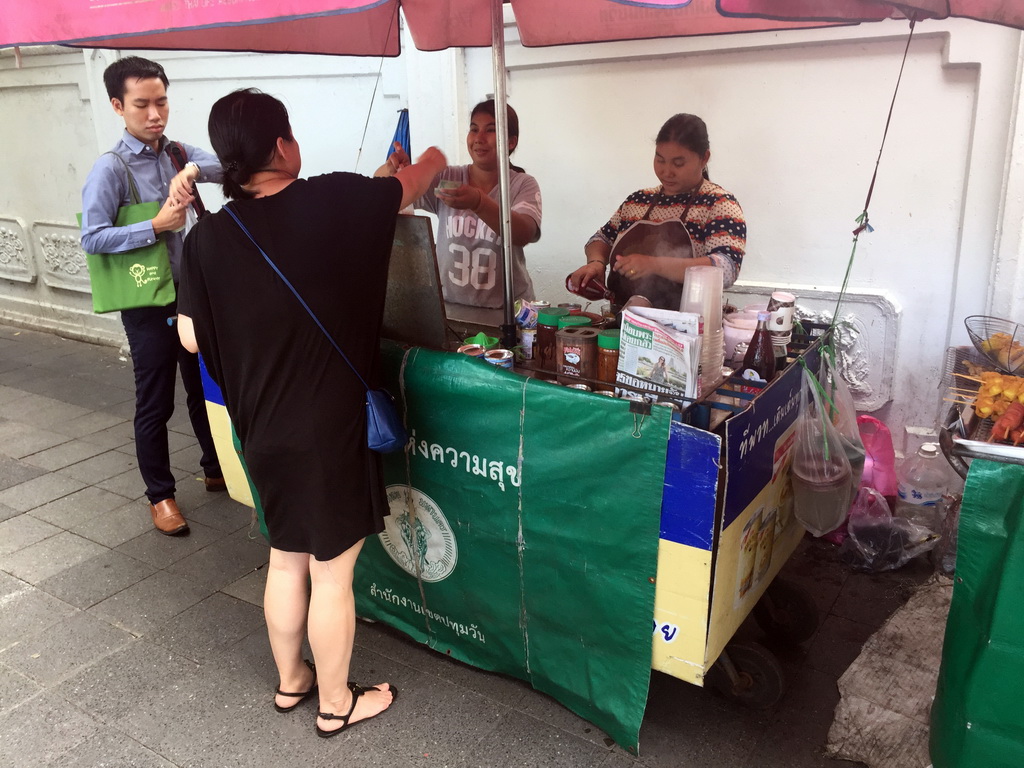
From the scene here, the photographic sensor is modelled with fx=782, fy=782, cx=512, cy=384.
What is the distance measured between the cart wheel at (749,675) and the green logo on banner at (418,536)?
90 centimetres

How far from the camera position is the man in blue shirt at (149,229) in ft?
10.9

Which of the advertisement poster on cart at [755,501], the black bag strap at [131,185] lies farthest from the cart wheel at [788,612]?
the black bag strap at [131,185]

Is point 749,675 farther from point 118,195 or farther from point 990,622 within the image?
point 118,195

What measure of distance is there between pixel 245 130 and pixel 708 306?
131 centimetres

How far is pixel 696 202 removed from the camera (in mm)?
2910

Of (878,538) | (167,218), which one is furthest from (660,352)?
(167,218)

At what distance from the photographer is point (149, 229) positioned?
336 cm

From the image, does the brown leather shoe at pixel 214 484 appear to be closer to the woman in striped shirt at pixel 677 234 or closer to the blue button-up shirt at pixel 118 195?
the blue button-up shirt at pixel 118 195

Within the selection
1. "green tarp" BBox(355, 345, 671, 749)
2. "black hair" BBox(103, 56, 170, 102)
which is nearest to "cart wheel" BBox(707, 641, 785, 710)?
"green tarp" BBox(355, 345, 671, 749)

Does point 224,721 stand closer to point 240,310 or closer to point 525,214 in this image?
point 240,310

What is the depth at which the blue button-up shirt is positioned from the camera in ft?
11.0

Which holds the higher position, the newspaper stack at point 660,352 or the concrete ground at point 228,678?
the newspaper stack at point 660,352

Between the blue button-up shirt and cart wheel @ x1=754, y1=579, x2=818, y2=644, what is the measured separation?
2756 mm

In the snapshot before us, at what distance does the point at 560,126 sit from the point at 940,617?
9.71ft
